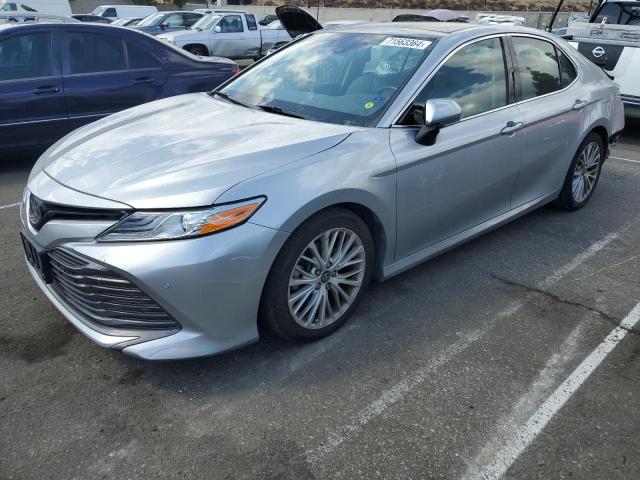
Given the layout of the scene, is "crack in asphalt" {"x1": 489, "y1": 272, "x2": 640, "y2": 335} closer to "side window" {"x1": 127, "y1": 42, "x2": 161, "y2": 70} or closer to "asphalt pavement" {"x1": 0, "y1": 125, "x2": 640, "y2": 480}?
"asphalt pavement" {"x1": 0, "y1": 125, "x2": 640, "y2": 480}

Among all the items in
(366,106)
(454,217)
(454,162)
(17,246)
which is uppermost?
(366,106)

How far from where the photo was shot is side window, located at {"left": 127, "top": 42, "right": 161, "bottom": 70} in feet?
20.6

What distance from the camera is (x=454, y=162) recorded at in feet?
11.0

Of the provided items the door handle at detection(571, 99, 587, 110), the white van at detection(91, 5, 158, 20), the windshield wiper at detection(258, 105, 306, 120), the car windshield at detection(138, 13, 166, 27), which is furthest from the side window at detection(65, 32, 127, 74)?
the white van at detection(91, 5, 158, 20)

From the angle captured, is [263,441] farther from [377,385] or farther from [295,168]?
[295,168]

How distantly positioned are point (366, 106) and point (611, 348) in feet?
6.34

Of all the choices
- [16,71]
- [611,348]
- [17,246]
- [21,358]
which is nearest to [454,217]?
[611,348]

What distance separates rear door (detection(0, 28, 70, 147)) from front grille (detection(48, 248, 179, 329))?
12.5ft

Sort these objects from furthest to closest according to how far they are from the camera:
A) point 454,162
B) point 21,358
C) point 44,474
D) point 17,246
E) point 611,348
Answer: point 17,246 < point 454,162 < point 611,348 < point 21,358 < point 44,474

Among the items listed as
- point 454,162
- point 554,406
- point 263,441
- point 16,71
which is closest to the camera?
point 263,441

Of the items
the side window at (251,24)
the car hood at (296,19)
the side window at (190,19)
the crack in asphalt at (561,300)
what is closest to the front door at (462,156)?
the crack in asphalt at (561,300)

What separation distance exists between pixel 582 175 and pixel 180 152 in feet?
12.1

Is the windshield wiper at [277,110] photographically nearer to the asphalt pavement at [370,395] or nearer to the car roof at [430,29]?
the car roof at [430,29]

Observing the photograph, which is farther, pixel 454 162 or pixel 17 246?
pixel 17 246
